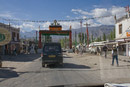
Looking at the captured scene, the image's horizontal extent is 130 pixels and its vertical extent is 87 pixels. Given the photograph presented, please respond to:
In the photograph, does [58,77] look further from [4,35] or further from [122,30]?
[122,30]

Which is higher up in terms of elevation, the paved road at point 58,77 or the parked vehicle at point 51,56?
the parked vehicle at point 51,56

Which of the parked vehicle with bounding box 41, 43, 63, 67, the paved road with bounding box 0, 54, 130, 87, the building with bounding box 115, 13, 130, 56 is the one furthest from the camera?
the building with bounding box 115, 13, 130, 56

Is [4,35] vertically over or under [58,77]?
over

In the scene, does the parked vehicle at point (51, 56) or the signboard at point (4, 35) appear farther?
the parked vehicle at point (51, 56)

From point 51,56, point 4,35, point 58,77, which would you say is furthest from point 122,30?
point 58,77

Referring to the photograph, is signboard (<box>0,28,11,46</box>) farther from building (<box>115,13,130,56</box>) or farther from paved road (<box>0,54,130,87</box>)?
building (<box>115,13,130,56</box>)

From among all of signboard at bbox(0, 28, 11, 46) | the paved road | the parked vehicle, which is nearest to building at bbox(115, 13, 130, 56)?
the parked vehicle

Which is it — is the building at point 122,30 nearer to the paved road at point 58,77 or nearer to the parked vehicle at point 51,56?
the parked vehicle at point 51,56

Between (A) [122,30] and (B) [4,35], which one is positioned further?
(A) [122,30]

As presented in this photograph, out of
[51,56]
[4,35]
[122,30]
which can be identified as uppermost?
[122,30]

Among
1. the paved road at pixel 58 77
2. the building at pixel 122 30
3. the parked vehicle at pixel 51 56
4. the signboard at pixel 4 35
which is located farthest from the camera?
the building at pixel 122 30

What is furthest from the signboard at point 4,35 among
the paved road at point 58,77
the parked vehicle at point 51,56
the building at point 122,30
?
the building at point 122,30

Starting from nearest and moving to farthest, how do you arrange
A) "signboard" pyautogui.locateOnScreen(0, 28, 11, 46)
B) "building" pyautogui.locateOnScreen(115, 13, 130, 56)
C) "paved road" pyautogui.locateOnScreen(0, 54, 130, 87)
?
"paved road" pyautogui.locateOnScreen(0, 54, 130, 87) < "signboard" pyautogui.locateOnScreen(0, 28, 11, 46) < "building" pyautogui.locateOnScreen(115, 13, 130, 56)

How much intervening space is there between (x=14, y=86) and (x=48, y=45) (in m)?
7.56
